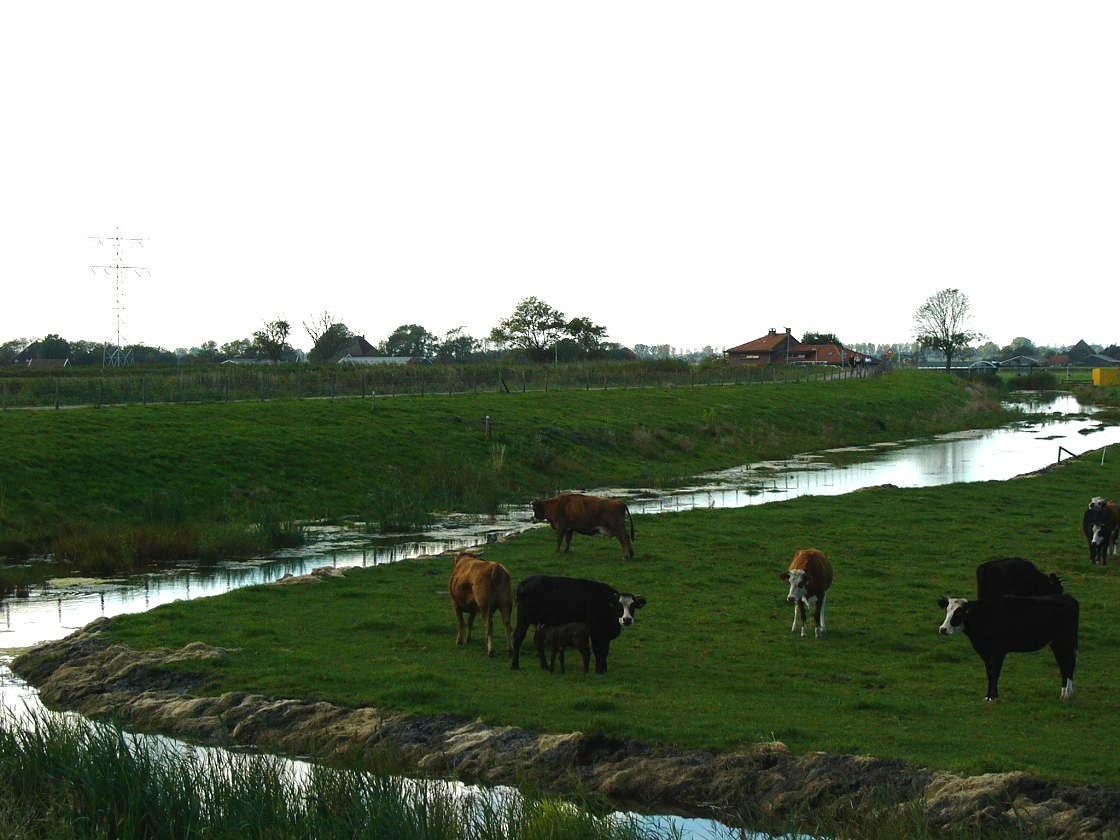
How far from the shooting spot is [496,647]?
1805 cm

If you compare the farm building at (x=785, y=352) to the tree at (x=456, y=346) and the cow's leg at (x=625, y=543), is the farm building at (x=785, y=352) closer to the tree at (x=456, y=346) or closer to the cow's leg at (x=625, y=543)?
the tree at (x=456, y=346)

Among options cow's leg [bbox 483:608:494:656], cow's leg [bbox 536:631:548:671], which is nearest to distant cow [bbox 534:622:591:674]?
cow's leg [bbox 536:631:548:671]

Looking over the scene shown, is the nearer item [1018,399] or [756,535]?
[756,535]

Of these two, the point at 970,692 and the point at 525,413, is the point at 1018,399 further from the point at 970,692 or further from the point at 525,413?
the point at 970,692

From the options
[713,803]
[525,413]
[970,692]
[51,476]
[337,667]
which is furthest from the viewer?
[525,413]

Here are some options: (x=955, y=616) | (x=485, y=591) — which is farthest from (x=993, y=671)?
(x=485, y=591)

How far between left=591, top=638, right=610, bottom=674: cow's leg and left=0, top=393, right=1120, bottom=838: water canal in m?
3.94

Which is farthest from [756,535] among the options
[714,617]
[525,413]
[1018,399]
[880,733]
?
[1018,399]

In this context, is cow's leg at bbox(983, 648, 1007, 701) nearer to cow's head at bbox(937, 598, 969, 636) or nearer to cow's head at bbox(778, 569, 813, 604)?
cow's head at bbox(937, 598, 969, 636)

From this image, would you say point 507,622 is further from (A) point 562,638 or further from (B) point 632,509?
(B) point 632,509

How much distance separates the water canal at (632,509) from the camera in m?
22.3

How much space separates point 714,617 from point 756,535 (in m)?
9.87

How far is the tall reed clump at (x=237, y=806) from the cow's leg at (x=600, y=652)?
4433 mm

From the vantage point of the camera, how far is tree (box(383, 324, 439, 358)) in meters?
155
